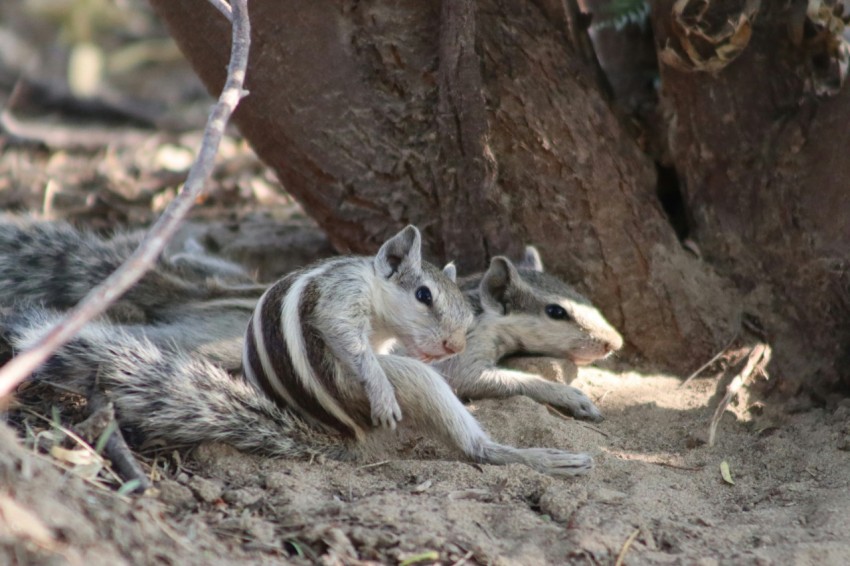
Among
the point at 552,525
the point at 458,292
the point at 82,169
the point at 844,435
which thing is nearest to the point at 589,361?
the point at 458,292

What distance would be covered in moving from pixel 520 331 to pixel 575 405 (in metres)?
0.68

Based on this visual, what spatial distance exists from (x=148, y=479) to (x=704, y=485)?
89.7 inches

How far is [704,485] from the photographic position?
414 cm

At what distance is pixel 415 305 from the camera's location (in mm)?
4547

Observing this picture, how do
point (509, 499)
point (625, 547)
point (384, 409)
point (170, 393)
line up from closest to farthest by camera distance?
point (625, 547)
point (509, 499)
point (170, 393)
point (384, 409)

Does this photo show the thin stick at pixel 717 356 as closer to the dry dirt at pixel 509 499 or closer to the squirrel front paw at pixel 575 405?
the dry dirt at pixel 509 499

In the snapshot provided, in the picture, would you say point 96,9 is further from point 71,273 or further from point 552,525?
point 552,525

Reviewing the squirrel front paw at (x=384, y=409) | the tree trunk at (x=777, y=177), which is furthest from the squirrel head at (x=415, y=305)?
the tree trunk at (x=777, y=177)

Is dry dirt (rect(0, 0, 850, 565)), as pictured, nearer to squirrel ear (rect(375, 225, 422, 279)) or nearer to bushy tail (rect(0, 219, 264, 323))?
squirrel ear (rect(375, 225, 422, 279))

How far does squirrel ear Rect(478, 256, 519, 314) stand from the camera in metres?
5.17

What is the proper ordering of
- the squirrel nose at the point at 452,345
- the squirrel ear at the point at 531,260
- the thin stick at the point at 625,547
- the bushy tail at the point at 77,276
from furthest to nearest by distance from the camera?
the squirrel ear at the point at 531,260 < the bushy tail at the point at 77,276 < the squirrel nose at the point at 452,345 < the thin stick at the point at 625,547

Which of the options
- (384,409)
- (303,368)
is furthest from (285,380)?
(384,409)

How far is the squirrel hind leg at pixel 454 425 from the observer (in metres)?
4.07

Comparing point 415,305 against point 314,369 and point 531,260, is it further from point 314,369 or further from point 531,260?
point 531,260
